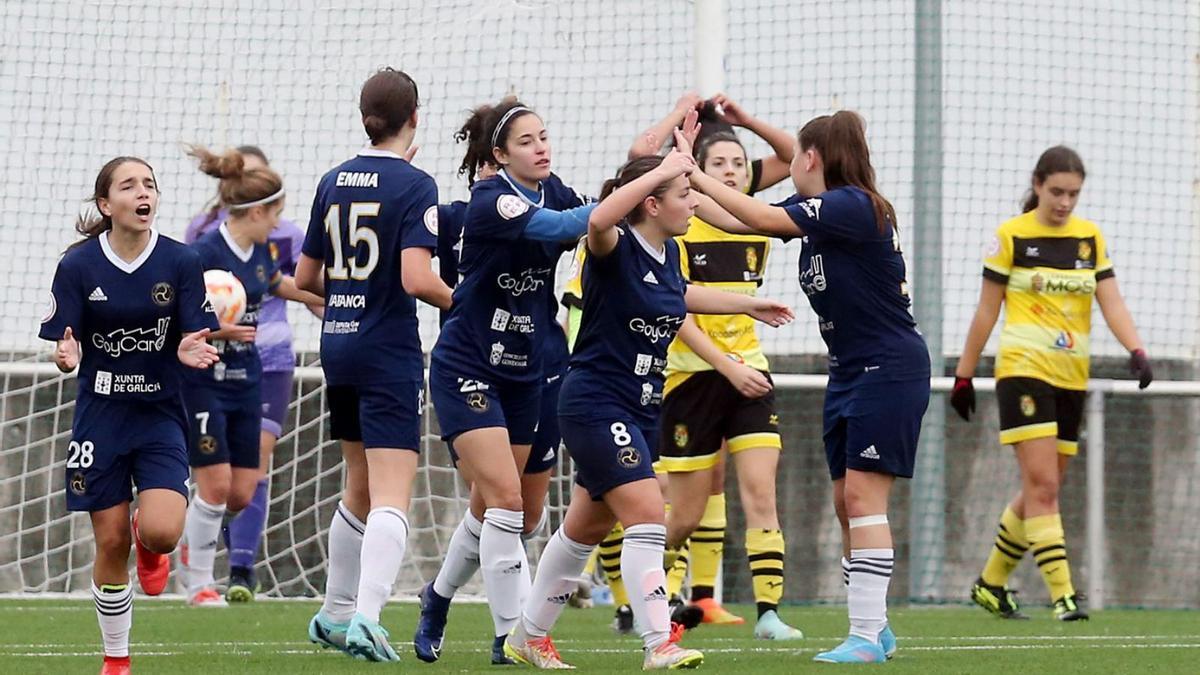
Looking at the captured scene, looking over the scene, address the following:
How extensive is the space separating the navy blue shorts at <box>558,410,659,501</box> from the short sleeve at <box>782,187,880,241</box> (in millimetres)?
936

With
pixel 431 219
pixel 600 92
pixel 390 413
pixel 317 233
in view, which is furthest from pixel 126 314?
pixel 600 92

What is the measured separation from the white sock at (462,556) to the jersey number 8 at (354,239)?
933 mm

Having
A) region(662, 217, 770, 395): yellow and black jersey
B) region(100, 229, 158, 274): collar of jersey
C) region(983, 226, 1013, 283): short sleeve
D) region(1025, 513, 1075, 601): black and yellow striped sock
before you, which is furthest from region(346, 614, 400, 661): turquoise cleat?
region(983, 226, 1013, 283): short sleeve

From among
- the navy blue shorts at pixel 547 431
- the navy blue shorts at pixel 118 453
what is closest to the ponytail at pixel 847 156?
the navy blue shorts at pixel 547 431

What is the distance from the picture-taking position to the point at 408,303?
676cm

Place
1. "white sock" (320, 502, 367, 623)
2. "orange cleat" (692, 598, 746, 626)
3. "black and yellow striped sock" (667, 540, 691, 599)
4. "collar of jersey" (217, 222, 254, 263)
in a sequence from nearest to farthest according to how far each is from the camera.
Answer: "white sock" (320, 502, 367, 623), "black and yellow striped sock" (667, 540, 691, 599), "orange cleat" (692, 598, 746, 626), "collar of jersey" (217, 222, 254, 263)

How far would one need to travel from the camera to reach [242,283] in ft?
33.0

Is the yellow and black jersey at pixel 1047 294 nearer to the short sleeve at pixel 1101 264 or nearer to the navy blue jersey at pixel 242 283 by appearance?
the short sleeve at pixel 1101 264

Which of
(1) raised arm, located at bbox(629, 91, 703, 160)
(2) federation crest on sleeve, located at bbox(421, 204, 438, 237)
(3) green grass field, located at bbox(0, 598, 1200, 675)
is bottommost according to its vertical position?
(3) green grass field, located at bbox(0, 598, 1200, 675)

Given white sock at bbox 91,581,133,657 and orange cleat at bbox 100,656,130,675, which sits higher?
white sock at bbox 91,581,133,657

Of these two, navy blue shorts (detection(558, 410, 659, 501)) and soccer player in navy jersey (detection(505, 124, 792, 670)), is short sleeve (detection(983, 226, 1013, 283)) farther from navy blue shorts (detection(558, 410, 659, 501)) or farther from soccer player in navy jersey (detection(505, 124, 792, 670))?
navy blue shorts (detection(558, 410, 659, 501))

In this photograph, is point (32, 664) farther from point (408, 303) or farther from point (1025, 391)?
point (1025, 391)

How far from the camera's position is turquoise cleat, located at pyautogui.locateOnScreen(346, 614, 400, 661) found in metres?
6.46

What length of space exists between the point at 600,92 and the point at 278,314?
7.48 ft
